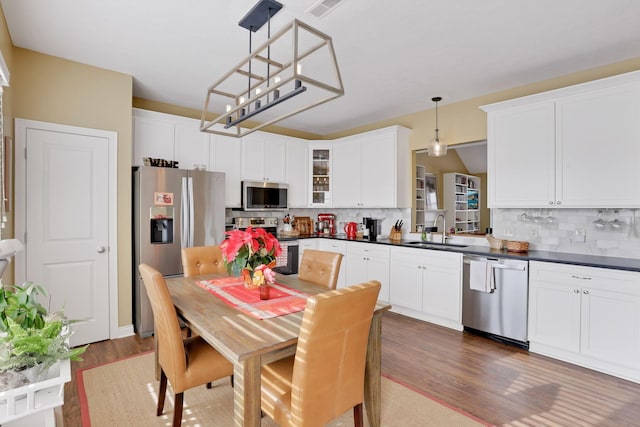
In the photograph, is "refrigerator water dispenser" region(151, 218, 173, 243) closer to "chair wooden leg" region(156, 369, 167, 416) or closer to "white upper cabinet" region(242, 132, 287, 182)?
"white upper cabinet" region(242, 132, 287, 182)

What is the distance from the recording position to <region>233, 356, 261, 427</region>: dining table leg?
1.38 m

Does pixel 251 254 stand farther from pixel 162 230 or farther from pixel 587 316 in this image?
pixel 587 316

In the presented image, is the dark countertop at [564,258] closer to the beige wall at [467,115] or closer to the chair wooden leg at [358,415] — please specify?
the beige wall at [467,115]

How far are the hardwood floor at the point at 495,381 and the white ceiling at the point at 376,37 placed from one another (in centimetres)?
267

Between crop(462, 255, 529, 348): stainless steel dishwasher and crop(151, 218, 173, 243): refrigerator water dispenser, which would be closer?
crop(462, 255, 529, 348): stainless steel dishwasher

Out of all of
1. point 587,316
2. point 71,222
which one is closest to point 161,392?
point 71,222

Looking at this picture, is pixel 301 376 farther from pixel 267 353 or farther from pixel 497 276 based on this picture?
pixel 497 276

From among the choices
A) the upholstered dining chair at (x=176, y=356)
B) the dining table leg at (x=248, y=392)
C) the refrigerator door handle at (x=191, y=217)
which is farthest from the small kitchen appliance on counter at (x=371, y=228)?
the dining table leg at (x=248, y=392)

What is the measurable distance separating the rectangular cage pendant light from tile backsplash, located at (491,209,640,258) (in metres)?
2.49

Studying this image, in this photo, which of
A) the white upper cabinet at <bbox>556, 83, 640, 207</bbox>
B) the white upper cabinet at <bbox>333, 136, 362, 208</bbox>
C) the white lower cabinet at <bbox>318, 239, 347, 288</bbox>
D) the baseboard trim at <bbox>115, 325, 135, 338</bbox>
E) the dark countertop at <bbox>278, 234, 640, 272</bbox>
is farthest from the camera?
the white upper cabinet at <bbox>333, 136, 362, 208</bbox>

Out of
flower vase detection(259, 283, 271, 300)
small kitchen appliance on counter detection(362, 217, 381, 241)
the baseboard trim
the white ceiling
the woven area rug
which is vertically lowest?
the woven area rug

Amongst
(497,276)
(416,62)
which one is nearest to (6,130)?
(416,62)

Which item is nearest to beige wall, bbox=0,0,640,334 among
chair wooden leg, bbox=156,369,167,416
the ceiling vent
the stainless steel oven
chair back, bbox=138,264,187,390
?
the stainless steel oven

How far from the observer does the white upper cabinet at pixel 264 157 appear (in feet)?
15.4
